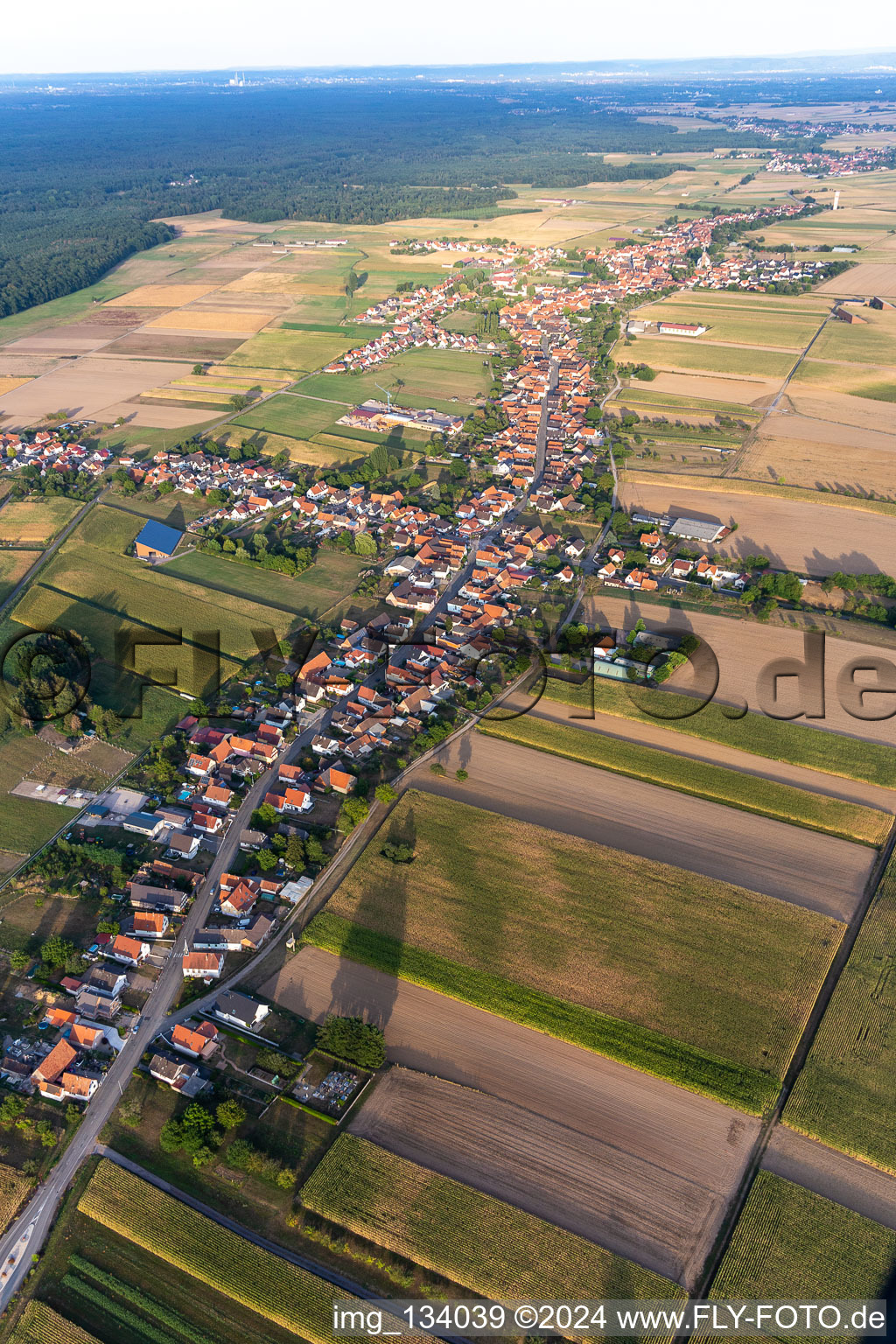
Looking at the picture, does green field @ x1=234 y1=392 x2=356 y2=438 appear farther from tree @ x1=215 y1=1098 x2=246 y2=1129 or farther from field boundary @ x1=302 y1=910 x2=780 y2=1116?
tree @ x1=215 y1=1098 x2=246 y2=1129

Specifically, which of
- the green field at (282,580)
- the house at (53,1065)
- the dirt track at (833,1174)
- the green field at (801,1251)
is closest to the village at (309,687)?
the house at (53,1065)

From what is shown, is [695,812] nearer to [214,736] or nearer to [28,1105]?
[214,736]

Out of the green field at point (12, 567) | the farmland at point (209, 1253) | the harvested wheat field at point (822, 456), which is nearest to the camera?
the farmland at point (209, 1253)

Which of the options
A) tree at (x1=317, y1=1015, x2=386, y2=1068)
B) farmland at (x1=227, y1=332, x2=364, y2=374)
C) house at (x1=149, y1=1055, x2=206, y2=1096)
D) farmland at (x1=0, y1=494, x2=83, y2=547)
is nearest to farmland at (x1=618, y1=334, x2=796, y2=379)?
farmland at (x1=227, y1=332, x2=364, y2=374)

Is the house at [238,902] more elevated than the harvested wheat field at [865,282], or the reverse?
the harvested wheat field at [865,282]

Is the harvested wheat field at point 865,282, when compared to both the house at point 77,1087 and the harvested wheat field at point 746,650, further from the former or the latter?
the house at point 77,1087
